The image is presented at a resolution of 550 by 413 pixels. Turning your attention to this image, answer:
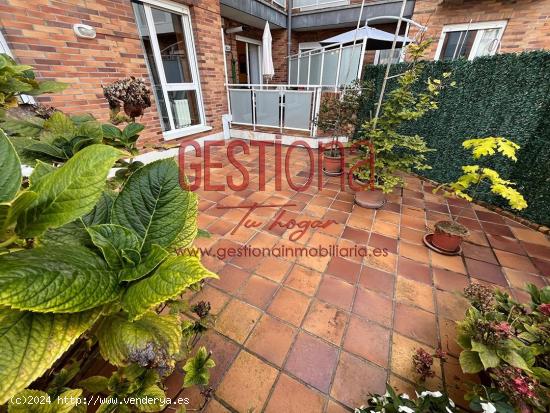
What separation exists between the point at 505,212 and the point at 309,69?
18.3 ft

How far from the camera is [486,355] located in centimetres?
99

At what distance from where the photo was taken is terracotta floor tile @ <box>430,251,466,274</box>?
6.43 ft

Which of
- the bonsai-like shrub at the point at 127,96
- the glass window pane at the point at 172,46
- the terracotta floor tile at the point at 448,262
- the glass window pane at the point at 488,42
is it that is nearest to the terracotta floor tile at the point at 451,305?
the terracotta floor tile at the point at 448,262

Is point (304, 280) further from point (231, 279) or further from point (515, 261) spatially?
point (515, 261)

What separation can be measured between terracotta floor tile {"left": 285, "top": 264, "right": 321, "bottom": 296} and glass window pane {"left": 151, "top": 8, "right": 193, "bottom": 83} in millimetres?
4141

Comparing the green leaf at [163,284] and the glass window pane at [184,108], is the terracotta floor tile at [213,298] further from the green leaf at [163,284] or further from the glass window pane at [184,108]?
the glass window pane at [184,108]

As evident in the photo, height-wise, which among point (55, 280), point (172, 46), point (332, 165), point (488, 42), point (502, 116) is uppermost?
point (488, 42)

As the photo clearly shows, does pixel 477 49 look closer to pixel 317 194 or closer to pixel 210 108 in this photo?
pixel 317 194

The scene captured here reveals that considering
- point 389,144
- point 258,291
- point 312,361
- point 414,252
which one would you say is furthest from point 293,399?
point 389,144

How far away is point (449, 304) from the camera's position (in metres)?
1.65

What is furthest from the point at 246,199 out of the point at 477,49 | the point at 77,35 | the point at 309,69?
the point at 477,49

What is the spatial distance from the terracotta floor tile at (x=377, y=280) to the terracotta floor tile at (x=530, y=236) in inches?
65.6

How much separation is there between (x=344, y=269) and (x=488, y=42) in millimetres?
6569

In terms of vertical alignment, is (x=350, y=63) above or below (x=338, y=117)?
above
